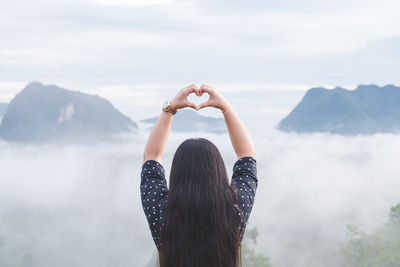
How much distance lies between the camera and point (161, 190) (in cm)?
264

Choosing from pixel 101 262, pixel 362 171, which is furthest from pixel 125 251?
pixel 362 171

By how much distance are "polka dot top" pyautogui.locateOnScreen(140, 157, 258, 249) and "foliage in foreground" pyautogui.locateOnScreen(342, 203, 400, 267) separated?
1431 inches

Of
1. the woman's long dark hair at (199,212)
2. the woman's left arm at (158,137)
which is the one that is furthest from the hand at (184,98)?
the woman's long dark hair at (199,212)

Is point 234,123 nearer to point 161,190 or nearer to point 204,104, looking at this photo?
point 204,104

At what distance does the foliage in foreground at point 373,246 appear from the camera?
123 feet

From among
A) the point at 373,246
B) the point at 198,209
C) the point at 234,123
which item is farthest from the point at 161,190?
the point at 373,246

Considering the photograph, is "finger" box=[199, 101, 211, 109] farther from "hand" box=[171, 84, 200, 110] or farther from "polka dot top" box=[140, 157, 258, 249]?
"polka dot top" box=[140, 157, 258, 249]

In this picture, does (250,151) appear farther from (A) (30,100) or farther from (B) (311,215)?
(A) (30,100)

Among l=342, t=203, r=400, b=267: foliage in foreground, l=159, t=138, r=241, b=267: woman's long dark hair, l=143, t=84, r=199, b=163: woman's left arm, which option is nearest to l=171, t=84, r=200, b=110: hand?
l=143, t=84, r=199, b=163: woman's left arm

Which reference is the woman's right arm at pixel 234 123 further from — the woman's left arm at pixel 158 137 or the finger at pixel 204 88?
the woman's left arm at pixel 158 137

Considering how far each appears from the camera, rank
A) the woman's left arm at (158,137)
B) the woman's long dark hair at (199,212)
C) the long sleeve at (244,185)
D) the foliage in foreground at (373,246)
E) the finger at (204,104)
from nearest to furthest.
A: the woman's long dark hair at (199,212), the long sleeve at (244,185), the finger at (204,104), the woman's left arm at (158,137), the foliage in foreground at (373,246)

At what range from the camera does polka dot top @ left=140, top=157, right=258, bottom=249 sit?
8.50 ft

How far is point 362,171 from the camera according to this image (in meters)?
178

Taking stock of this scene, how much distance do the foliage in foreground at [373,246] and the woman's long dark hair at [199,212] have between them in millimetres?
36552
